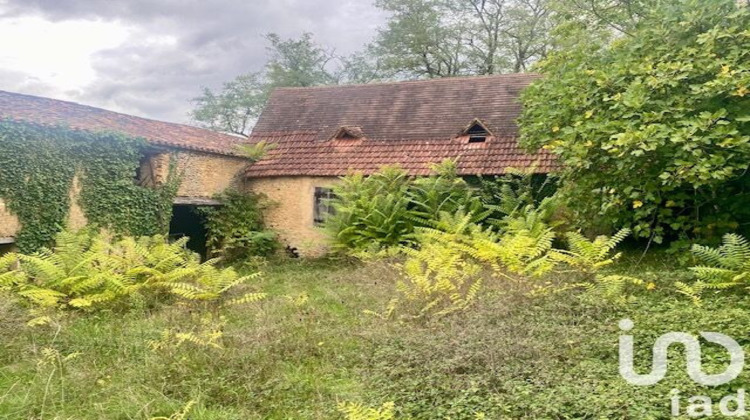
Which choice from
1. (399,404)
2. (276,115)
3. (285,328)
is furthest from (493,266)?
(276,115)

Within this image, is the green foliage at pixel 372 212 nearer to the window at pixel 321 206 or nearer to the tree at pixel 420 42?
the window at pixel 321 206

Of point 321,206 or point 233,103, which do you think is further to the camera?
point 233,103

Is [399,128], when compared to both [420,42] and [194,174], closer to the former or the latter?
[194,174]

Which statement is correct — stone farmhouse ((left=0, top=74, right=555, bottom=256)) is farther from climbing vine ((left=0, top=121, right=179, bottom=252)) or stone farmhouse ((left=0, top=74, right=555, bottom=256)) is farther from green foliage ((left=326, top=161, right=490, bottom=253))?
green foliage ((left=326, top=161, right=490, bottom=253))

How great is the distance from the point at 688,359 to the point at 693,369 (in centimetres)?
20

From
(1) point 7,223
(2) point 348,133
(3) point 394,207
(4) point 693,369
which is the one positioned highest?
(2) point 348,133

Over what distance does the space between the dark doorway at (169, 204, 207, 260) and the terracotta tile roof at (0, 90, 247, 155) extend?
2.04 meters

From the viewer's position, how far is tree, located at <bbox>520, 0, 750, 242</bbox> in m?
6.29

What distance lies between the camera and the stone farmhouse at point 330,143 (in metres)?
12.9

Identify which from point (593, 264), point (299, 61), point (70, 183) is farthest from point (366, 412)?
point (299, 61)

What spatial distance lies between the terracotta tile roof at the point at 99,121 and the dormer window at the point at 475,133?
21.5ft

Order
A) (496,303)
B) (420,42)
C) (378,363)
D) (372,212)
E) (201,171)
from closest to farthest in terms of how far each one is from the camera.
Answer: (378,363) → (496,303) → (372,212) → (201,171) → (420,42)

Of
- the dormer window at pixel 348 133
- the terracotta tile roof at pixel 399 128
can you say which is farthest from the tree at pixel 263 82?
the dormer window at pixel 348 133

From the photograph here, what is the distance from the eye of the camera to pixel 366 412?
3.57 metres
